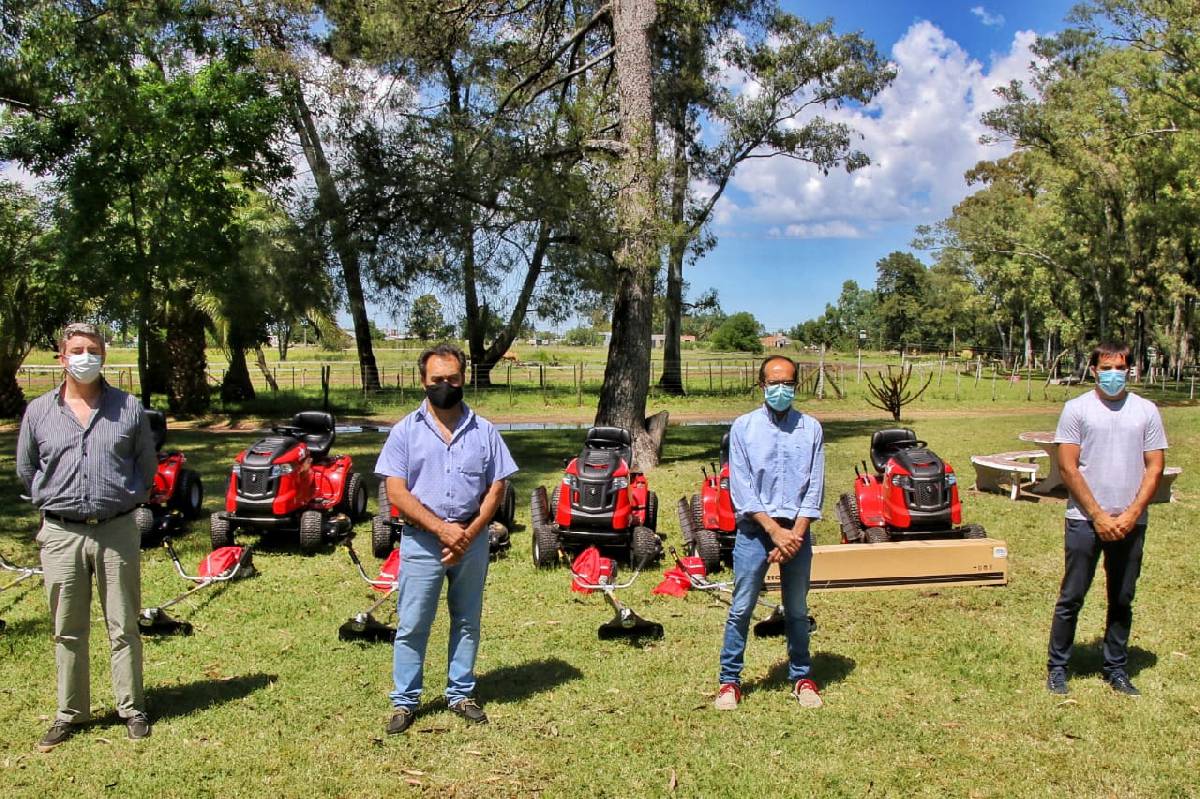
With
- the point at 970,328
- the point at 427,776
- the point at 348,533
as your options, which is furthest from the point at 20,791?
the point at 970,328

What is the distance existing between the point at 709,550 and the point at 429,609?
319cm

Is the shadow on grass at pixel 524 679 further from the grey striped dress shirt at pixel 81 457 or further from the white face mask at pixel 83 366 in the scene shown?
the white face mask at pixel 83 366

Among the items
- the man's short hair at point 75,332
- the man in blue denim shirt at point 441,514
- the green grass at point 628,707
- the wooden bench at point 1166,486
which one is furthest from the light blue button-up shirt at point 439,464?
the wooden bench at point 1166,486

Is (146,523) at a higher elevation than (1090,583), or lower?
lower

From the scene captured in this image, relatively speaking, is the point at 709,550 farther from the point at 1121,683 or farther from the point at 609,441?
the point at 1121,683

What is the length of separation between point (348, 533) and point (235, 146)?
41.0 feet

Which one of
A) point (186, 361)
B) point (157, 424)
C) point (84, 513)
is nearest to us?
point (84, 513)

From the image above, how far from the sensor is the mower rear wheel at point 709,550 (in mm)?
7039

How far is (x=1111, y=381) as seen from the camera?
15.2 feet

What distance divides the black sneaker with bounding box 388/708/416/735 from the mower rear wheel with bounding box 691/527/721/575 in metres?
3.12

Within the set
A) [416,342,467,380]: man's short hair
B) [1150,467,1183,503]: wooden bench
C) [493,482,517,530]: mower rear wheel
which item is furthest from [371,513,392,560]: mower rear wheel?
[1150,467,1183,503]: wooden bench

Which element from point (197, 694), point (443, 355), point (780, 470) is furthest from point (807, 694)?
point (197, 694)

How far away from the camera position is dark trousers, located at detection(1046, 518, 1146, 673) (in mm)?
4668

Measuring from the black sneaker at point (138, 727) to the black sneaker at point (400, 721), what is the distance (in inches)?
45.1
